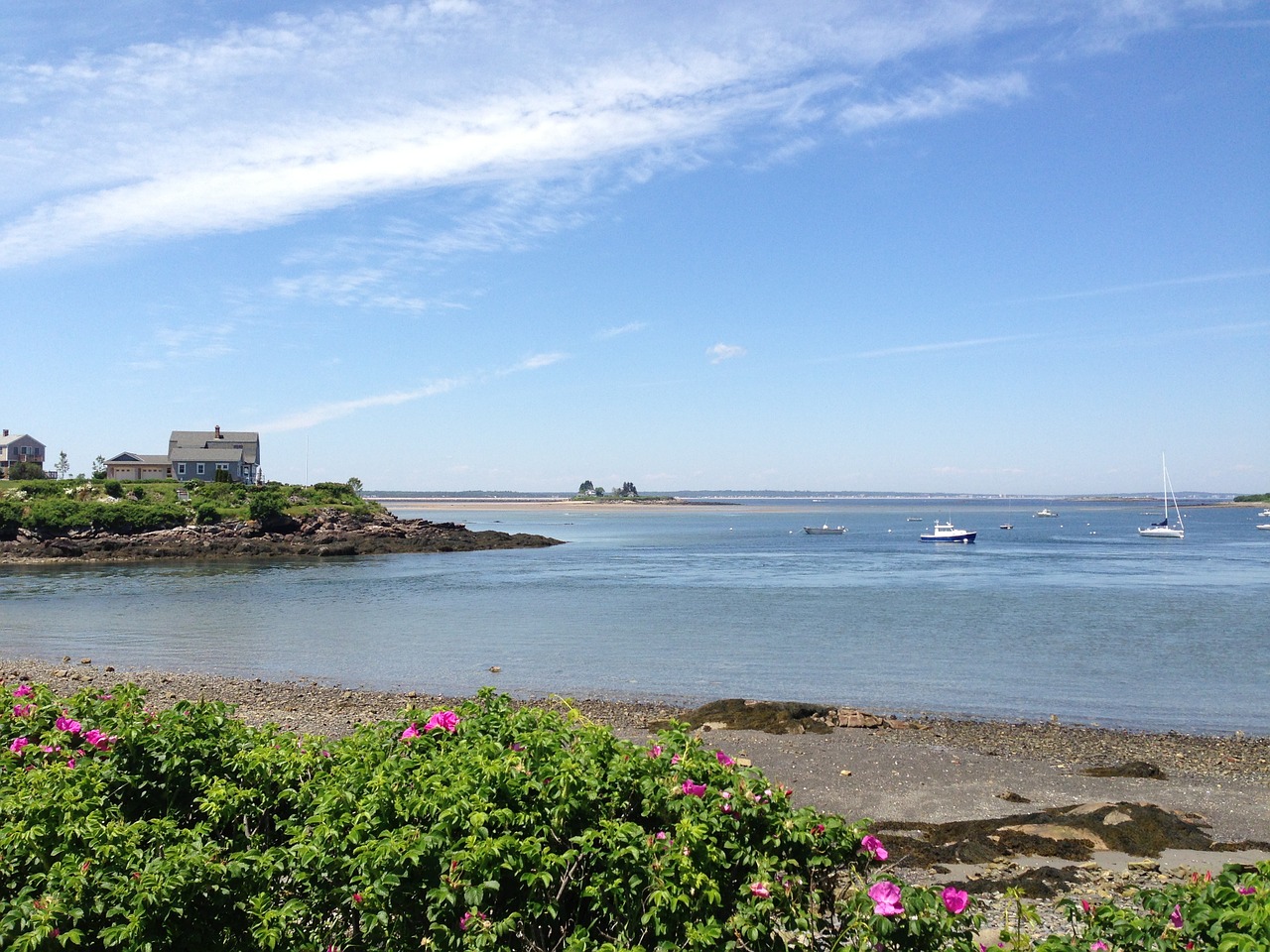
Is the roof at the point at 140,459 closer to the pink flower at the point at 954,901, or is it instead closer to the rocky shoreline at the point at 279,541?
the rocky shoreline at the point at 279,541

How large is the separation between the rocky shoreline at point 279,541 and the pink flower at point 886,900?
69.9m

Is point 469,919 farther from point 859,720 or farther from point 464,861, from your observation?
point 859,720

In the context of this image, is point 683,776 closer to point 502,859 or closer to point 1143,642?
point 502,859

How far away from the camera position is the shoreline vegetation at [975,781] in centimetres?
766

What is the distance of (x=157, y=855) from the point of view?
4.53 meters

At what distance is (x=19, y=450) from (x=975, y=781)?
134992mm

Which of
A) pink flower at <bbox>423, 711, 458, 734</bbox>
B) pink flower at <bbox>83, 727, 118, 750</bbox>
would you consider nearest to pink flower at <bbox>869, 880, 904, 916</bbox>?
pink flower at <bbox>423, 711, 458, 734</bbox>

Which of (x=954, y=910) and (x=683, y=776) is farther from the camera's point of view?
(x=683, y=776)

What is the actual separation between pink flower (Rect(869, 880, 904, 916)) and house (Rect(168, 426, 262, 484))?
107m

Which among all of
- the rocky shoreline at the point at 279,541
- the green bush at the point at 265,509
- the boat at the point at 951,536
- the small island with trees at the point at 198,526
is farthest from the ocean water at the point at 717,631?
the boat at the point at 951,536

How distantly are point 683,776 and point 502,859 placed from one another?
3.62 ft

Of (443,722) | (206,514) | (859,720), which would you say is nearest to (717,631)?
(859,720)

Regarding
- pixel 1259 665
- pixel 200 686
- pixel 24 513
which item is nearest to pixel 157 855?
pixel 200 686

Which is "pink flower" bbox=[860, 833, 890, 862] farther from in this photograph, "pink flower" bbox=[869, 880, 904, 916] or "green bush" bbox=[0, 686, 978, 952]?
"pink flower" bbox=[869, 880, 904, 916]
